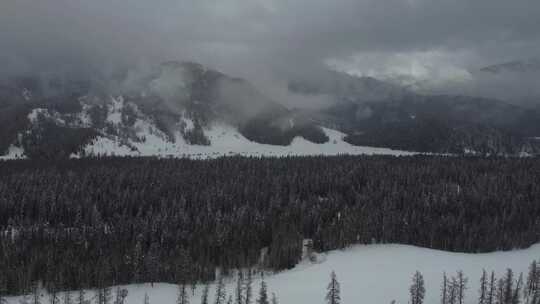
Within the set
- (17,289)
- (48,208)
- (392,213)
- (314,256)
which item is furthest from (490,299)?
(48,208)

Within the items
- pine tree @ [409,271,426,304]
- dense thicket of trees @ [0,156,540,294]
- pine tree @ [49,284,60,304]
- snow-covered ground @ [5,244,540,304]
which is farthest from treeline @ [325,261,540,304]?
pine tree @ [49,284,60,304]

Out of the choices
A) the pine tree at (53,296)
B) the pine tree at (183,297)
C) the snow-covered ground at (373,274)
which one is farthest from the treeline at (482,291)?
the pine tree at (53,296)

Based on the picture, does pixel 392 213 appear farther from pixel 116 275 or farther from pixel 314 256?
pixel 116 275

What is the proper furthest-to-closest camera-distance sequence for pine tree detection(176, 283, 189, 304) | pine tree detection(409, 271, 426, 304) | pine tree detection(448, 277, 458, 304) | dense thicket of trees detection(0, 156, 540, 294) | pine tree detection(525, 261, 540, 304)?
1. dense thicket of trees detection(0, 156, 540, 294)
2. pine tree detection(525, 261, 540, 304)
3. pine tree detection(448, 277, 458, 304)
4. pine tree detection(176, 283, 189, 304)
5. pine tree detection(409, 271, 426, 304)

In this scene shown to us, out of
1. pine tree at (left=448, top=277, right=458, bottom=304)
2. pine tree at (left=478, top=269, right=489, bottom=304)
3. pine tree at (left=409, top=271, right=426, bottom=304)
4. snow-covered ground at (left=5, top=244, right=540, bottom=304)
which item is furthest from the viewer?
snow-covered ground at (left=5, top=244, right=540, bottom=304)

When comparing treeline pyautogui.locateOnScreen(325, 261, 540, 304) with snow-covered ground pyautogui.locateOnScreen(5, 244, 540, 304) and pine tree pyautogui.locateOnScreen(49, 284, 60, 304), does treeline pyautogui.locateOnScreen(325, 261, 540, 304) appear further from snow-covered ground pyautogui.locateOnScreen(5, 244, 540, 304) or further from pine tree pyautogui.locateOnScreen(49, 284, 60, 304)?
pine tree pyautogui.locateOnScreen(49, 284, 60, 304)

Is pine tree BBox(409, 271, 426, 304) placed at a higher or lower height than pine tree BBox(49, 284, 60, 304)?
higher

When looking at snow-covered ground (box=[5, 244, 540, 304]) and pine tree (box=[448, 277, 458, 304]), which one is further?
snow-covered ground (box=[5, 244, 540, 304])

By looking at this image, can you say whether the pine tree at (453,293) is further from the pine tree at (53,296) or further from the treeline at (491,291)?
the pine tree at (53,296)
